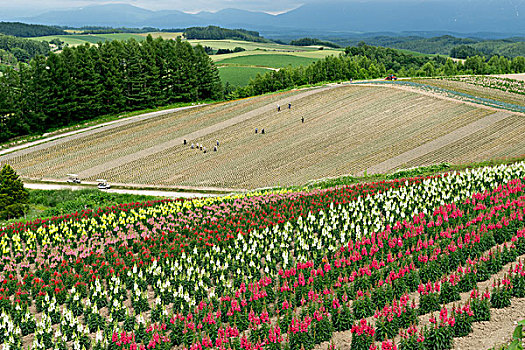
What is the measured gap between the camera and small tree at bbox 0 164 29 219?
34.8 meters

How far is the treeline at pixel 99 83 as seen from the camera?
221ft

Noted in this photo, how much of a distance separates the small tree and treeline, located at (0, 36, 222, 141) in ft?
106

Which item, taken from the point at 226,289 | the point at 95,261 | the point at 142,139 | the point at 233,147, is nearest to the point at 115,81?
the point at 142,139

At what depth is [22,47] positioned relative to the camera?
7018 inches

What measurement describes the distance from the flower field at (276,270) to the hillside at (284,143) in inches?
695

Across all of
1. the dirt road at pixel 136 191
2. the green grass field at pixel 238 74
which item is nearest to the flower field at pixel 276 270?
the dirt road at pixel 136 191

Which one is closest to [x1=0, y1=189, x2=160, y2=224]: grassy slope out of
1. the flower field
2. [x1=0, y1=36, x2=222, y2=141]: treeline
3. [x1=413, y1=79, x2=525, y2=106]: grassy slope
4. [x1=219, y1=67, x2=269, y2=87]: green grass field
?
the flower field

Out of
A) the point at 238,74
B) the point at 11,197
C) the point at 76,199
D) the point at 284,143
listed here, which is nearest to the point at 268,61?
the point at 238,74

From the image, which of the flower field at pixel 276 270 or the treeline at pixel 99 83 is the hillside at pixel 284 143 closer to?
the treeline at pixel 99 83

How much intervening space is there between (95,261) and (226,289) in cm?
714

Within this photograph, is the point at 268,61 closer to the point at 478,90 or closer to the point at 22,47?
the point at 22,47

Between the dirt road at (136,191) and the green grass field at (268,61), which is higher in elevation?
the green grass field at (268,61)

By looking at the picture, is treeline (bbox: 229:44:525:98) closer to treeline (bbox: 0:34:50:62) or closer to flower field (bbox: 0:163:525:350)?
flower field (bbox: 0:163:525:350)

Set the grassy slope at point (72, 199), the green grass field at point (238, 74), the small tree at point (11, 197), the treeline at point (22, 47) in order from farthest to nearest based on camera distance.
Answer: the treeline at point (22, 47) < the green grass field at point (238, 74) < the grassy slope at point (72, 199) < the small tree at point (11, 197)
